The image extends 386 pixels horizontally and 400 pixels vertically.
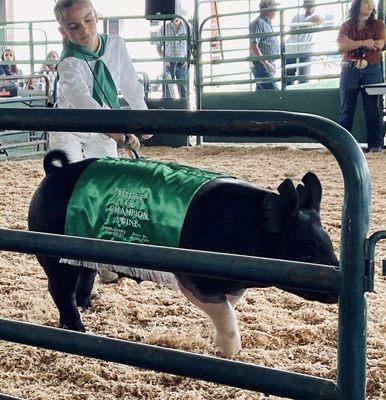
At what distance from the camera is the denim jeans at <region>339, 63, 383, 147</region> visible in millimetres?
8570

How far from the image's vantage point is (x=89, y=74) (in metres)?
3.50

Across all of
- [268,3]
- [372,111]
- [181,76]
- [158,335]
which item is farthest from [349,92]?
[158,335]

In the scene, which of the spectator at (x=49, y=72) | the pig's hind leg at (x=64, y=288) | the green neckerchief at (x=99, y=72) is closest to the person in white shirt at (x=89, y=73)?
the green neckerchief at (x=99, y=72)

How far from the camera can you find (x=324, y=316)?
304 centimetres

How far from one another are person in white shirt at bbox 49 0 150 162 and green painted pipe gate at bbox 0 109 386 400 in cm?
178

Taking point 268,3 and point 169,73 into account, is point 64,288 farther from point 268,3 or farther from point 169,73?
point 169,73

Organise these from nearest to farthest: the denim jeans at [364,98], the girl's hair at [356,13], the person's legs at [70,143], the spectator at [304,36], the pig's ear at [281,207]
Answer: the pig's ear at [281,207], the person's legs at [70,143], the girl's hair at [356,13], the denim jeans at [364,98], the spectator at [304,36]

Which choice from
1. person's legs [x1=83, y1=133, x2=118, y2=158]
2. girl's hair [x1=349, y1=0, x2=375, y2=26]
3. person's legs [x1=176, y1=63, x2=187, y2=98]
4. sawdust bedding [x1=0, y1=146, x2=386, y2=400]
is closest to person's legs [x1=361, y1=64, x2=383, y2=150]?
girl's hair [x1=349, y1=0, x2=375, y2=26]

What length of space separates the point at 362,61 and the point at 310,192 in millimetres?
6416

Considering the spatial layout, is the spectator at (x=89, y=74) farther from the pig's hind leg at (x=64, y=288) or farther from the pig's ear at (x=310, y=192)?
the pig's ear at (x=310, y=192)

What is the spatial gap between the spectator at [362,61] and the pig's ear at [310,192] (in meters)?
6.27

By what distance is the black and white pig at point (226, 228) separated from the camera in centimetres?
231

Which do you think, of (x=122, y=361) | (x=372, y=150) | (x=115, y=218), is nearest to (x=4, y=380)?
(x=115, y=218)

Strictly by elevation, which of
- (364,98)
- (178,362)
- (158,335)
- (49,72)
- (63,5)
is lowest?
(158,335)
